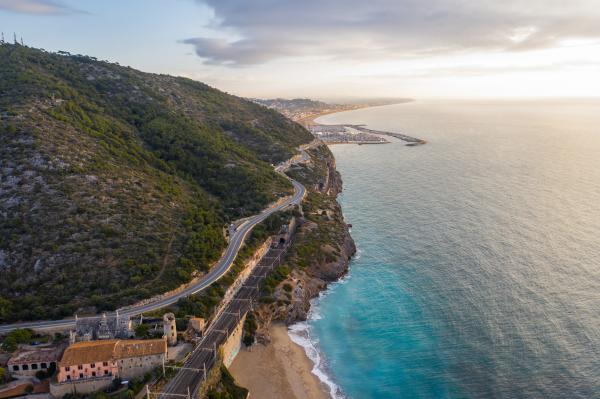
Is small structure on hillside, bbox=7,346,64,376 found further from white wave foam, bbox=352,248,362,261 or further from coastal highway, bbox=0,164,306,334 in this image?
white wave foam, bbox=352,248,362,261

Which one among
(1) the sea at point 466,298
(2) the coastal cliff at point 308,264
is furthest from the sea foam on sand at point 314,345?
(2) the coastal cliff at point 308,264

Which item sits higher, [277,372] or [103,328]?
[103,328]

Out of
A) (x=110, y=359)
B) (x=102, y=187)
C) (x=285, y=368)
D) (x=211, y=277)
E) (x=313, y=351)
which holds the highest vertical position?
(x=102, y=187)

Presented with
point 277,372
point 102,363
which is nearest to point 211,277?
point 277,372

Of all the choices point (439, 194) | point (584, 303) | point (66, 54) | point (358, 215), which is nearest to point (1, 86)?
point (66, 54)

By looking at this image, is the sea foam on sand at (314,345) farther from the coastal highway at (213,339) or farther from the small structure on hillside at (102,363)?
the small structure on hillside at (102,363)

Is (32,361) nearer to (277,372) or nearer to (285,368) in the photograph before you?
(277,372)

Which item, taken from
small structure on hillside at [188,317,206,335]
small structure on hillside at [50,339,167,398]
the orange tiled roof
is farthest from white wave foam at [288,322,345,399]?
the orange tiled roof

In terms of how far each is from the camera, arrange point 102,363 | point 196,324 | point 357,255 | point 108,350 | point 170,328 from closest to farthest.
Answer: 1. point 102,363
2. point 108,350
3. point 170,328
4. point 196,324
5. point 357,255
